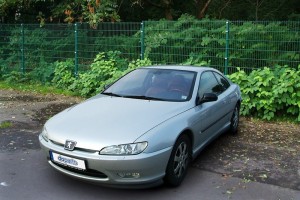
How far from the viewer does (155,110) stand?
514 centimetres

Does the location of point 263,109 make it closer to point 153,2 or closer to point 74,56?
point 74,56

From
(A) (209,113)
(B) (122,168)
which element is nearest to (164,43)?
(A) (209,113)

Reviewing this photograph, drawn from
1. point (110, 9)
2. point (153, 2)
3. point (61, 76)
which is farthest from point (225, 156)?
point (153, 2)

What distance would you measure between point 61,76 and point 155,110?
738 cm

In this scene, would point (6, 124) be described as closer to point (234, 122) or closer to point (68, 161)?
point (68, 161)

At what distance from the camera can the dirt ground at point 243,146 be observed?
217 inches

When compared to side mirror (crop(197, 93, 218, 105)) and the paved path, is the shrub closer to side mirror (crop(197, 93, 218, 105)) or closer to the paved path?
side mirror (crop(197, 93, 218, 105))

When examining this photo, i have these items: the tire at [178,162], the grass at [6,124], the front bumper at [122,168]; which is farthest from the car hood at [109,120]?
the grass at [6,124]

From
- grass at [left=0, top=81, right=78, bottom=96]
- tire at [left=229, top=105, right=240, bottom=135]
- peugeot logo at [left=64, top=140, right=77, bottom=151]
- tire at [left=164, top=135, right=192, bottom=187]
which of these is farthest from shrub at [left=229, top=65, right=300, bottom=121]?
peugeot logo at [left=64, top=140, right=77, bottom=151]

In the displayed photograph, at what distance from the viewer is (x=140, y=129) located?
4609 mm

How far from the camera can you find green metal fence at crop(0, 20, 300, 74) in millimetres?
8867

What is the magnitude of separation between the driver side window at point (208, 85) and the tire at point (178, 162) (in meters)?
0.99

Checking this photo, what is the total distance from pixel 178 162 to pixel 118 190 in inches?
31.0

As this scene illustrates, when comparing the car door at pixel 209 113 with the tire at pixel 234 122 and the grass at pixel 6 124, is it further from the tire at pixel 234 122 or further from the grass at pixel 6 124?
the grass at pixel 6 124
